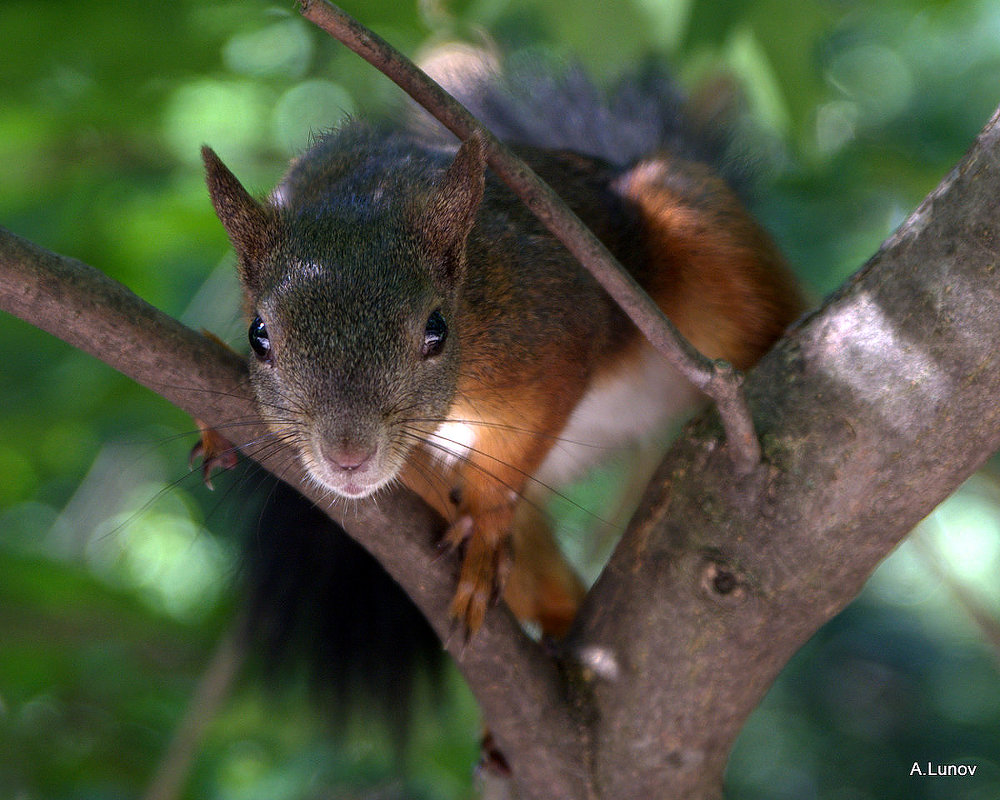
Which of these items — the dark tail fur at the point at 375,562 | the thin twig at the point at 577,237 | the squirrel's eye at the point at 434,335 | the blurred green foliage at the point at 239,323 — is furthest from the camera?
the dark tail fur at the point at 375,562

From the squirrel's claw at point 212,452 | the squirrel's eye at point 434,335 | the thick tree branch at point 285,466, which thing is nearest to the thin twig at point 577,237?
the squirrel's eye at point 434,335

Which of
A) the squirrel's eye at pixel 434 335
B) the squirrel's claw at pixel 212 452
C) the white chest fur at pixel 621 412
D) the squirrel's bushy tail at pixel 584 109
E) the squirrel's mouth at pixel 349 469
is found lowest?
the squirrel's mouth at pixel 349 469

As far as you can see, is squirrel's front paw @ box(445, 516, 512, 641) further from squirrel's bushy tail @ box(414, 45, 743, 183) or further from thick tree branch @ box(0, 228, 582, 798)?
squirrel's bushy tail @ box(414, 45, 743, 183)

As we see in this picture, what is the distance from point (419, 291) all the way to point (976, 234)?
57 centimetres

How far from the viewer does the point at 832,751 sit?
2.25 metres

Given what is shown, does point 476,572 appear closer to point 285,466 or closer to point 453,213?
point 285,466

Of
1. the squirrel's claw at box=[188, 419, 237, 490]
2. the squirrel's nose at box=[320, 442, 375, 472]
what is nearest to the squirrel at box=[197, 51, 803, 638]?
the squirrel's nose at box=[320, 442, 375, 472]

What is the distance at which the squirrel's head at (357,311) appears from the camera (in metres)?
1.04

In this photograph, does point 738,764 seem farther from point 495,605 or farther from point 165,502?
point 165,502

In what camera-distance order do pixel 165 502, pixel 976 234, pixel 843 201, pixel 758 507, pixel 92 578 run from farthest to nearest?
pixel 165 502 → pixel 843 201 → pixel 92 578 → pixel 758 507 → pixel 976 234

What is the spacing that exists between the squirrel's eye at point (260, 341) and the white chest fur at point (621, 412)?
0.58m

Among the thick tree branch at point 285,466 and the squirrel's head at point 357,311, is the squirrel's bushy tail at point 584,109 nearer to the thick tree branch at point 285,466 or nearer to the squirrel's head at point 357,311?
the squirrel's head at point 357,311

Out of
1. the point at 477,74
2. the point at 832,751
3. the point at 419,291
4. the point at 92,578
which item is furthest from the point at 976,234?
the point at 832,751

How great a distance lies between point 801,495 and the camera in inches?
41.3
